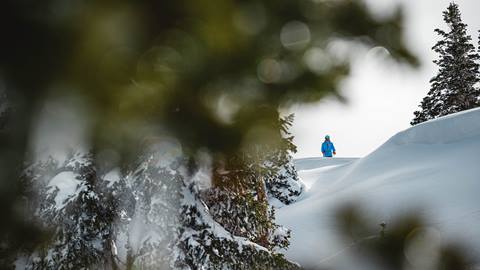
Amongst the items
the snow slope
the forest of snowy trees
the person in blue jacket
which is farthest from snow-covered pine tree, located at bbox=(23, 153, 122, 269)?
the person in blue jacket

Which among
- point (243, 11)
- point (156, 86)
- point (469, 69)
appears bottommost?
point (156, 86)

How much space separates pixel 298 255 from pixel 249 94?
5585 mm

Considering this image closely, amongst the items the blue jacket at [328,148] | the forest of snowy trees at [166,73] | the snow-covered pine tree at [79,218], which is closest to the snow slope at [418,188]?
the forest of snowy trees at [166,73]

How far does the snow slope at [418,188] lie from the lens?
16.3ft

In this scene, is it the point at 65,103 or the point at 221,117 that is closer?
the point at 65,103

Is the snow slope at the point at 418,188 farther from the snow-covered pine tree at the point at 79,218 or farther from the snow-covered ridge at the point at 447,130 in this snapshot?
the snow-covered pine tree at the point at 79,218

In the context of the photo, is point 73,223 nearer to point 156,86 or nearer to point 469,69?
point 156,86

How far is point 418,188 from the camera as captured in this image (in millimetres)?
6922

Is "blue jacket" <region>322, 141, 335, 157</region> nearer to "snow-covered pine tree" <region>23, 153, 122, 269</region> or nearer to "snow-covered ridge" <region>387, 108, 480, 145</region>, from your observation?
"snow-covered ridge" <region>387, 108, 480, 145</region>

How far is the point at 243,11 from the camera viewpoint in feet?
2.75

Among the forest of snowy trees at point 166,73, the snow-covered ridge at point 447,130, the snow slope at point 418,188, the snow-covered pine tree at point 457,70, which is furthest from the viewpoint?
the snow-covered pine tree at point 457,70

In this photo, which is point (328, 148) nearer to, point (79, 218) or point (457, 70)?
point (457, 70)

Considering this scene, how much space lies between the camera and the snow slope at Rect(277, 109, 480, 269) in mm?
4953

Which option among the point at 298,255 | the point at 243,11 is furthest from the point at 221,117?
the point at 298,255
